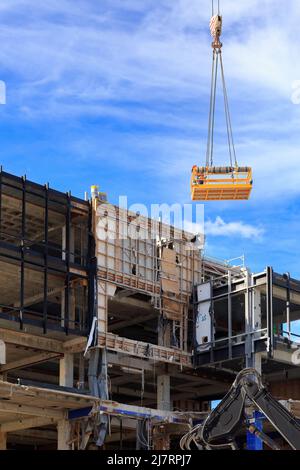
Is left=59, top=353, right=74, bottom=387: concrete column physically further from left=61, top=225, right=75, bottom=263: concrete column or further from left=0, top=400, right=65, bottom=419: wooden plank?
left=61, top=225, right=75, bottom=263: concrete column

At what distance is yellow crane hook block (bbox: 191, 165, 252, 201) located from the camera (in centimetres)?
5428

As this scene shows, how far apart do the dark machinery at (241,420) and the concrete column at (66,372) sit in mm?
18297

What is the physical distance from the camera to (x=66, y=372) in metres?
57.2

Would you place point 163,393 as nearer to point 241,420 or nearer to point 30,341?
point 30,341

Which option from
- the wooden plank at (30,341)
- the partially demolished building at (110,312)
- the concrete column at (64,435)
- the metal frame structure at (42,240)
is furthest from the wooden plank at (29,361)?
the concrete column at (64,435)

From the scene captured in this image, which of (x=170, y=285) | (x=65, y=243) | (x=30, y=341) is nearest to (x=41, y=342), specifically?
(x=30, y=341)

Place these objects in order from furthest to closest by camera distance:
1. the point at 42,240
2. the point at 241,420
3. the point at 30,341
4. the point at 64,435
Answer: the point at 42,240 < the point at 30,341 < the point at 64,435 < the point at 241,420

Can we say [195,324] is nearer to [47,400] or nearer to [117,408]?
[117,408]

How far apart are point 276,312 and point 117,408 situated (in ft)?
57.9

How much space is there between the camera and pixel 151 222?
6194 cm

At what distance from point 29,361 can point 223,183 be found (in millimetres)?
18764

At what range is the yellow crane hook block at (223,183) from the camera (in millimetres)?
54281
